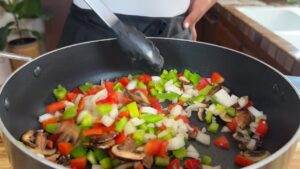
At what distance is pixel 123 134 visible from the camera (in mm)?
714

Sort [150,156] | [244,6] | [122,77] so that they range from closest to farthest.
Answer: [150,156] < [122,77] < [244,6]

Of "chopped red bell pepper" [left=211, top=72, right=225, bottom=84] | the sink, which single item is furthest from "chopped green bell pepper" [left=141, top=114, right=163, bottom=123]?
the sink

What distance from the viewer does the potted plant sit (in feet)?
6.96

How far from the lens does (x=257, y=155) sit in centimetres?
70

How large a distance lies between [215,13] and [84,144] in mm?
1378

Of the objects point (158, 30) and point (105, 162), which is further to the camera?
point (158, 30)

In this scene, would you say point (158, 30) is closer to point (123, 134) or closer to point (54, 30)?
point (123, 134)

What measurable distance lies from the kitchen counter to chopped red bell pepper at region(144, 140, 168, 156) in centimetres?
62

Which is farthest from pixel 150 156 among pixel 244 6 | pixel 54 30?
pixel 54 30

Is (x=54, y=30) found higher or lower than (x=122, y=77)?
lower

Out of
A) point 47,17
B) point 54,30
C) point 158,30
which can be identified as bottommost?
point 54,30

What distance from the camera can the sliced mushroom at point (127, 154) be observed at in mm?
629

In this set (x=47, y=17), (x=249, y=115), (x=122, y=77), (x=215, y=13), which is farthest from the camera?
(x=47, y=17)

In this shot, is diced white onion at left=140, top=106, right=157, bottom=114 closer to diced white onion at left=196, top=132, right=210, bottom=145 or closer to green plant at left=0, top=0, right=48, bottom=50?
diced white onion at left=196, top=132, right=210, bottom=145
